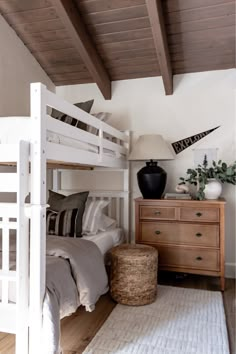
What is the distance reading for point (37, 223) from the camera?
4.94 ft

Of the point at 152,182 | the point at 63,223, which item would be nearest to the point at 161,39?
the point at 152,182

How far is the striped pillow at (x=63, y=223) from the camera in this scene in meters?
2.45

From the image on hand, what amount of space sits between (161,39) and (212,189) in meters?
1.47

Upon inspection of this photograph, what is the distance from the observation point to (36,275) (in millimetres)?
1483

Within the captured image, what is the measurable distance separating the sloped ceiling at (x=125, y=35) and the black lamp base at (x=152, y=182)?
986mm

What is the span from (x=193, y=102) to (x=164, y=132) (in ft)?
1.51

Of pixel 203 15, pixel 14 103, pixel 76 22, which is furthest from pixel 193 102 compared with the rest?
pixel 14 103

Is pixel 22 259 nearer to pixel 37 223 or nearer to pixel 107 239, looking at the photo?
pixel 37 223

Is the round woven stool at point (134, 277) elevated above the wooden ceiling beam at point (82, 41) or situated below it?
below

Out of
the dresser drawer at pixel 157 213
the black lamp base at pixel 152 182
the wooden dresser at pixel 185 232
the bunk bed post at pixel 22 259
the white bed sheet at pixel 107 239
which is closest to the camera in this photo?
the bunk bed post at pixel 22 259


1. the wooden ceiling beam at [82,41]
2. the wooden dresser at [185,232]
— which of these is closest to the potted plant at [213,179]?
the wooden dresser at [185,232]

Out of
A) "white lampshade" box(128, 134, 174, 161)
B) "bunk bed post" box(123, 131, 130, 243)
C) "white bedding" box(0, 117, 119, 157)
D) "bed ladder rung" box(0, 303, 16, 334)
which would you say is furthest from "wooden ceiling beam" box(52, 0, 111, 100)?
"bed ladder rung" box(0, 303, 16, 334)

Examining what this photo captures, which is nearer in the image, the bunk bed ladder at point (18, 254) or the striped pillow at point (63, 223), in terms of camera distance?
the bunk bed ladder at point (18, 254)

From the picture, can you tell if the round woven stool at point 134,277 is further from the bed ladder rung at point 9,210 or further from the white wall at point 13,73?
the white wall at point 13,73
